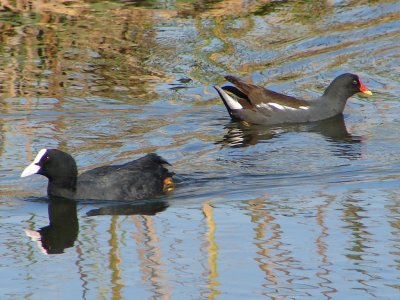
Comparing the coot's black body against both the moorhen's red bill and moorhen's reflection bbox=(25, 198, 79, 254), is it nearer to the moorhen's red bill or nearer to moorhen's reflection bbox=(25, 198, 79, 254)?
moorhen's reflection bbox=(25, 198, 79, 254)

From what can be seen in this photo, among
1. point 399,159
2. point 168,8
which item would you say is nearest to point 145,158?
point 399,159

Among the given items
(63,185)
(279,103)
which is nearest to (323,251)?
(63,185)

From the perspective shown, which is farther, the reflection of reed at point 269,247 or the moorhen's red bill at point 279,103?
the moorhen's red bill at point 279,103

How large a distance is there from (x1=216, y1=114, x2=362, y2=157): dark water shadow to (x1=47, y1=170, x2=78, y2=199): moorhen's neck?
7.48 ft

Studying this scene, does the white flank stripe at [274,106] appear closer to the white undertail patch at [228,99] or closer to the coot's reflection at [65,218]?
the white undertail patch at [228,99]

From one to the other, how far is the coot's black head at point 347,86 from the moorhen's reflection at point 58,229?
14.1 ft

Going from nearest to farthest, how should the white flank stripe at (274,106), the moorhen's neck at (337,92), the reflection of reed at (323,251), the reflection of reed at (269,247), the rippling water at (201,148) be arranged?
the reflection of reed at (323,251) < the reflection of reed at (269,247) < the rippling water at (201,148) < the white flank stripe at (274,106) < the moorhen's neck at (337,92)

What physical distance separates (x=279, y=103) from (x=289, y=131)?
39 centimetres

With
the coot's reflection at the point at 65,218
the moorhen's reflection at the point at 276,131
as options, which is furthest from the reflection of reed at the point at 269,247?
the moorhen's reflection at the point at 276,131

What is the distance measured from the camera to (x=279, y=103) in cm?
1212

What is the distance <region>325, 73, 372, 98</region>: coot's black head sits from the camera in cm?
1248

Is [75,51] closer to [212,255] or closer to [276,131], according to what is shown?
[276,131]

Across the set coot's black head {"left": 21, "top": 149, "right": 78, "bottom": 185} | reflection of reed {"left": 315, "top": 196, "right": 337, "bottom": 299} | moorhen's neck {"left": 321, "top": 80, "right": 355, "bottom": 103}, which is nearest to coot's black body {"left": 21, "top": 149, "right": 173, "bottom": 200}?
coot's black head {"left": 21, "top": 149, "right": 78, "bottom": 185}

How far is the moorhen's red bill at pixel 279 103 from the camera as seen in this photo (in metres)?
12.1
